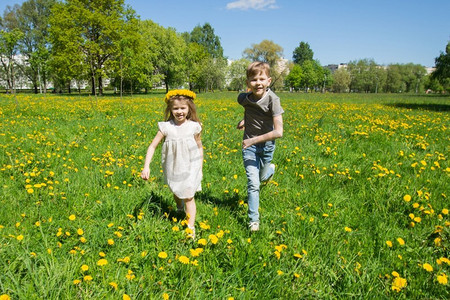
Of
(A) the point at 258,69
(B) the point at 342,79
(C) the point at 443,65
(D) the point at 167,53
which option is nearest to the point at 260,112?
(A) the point at 258,69

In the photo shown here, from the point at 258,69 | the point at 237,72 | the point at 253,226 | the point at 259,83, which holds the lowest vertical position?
the point at 253,226

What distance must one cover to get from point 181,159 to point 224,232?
0.86 m

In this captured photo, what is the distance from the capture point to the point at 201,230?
288cm

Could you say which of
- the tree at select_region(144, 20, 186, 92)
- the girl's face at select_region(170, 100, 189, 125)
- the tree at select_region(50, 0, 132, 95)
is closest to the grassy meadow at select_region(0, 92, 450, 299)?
the girl's face at select_region(170, 100, 189, 125)

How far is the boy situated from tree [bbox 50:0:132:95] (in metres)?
26.3

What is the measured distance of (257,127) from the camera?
3238mm

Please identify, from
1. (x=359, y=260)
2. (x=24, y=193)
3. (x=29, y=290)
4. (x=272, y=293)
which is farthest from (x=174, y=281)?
(x=24, y=193)

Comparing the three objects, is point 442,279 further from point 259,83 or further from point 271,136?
point 259,83

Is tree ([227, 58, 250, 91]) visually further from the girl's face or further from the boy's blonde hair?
the girl's face

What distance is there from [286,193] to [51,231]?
2.73m

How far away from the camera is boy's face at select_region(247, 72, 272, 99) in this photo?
115 inches

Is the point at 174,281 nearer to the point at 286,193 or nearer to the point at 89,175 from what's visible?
the point at 286,193

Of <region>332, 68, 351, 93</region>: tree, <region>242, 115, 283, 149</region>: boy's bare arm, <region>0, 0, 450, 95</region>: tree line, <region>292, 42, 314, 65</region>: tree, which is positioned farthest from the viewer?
<region>332, 68, 351, 93</region>: tree

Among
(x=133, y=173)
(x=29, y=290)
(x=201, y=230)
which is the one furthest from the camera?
(x=133, y=173)
